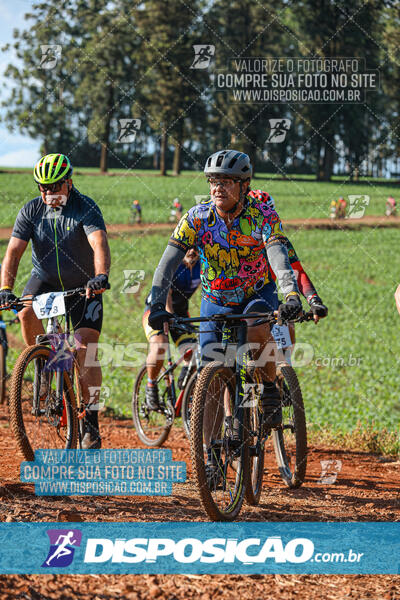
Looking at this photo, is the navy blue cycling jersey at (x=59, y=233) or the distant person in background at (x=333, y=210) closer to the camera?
the navy blue cycling jersey at (x=59, y=233)

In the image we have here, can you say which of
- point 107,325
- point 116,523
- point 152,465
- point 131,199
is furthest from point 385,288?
point 116,523

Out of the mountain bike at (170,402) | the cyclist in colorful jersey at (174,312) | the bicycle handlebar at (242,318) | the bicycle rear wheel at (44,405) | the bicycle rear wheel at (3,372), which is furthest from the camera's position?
the bicycle rear wheel at (3,372)

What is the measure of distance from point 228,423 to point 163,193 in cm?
3613

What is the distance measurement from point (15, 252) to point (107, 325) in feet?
52.5

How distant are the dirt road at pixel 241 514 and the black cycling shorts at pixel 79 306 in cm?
133

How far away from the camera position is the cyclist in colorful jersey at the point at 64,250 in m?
5.82

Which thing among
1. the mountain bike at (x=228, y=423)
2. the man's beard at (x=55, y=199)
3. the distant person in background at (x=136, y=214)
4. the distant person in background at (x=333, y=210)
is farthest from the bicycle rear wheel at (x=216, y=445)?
the distant person in background at (x=333, y=210)

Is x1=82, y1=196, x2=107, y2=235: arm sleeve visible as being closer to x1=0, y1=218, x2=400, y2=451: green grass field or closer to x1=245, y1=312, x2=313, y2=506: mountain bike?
x1=245, y1=312, x2=313, y2=506: mountain bike

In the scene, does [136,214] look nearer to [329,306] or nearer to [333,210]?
[333,210]

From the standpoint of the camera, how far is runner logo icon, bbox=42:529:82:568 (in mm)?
3693

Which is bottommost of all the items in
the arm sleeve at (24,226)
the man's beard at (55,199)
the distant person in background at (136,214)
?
the arm sleeve at (24,226)

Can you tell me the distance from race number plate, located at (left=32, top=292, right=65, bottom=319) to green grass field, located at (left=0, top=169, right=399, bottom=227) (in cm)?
2761

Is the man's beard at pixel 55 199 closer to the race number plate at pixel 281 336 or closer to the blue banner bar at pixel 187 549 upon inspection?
the race number plate at pixel 281 336

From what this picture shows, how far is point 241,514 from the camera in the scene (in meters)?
4.96
